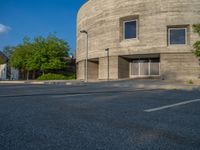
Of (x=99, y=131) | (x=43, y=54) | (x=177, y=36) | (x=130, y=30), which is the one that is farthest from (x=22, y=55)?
(x=99, y=131)

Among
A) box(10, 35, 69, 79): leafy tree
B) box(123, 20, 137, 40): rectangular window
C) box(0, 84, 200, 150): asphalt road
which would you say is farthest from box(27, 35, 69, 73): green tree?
box(0, 84, 200, 150): asphalt road

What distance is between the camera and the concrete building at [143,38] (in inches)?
1086

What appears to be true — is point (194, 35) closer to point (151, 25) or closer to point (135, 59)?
point (151, 25)

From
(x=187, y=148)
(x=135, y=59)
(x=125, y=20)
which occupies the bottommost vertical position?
(x=187, y=148)

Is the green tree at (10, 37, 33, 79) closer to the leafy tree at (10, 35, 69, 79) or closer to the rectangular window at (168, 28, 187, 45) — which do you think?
the leafy tree at (10, 35, 69, 79)

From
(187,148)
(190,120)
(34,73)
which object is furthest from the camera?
(34,73)

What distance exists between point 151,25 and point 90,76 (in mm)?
12202

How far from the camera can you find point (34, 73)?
54.0 metres

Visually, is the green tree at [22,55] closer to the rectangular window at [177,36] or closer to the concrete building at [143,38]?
the concrete building at [143,38]

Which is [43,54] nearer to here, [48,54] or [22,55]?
[48,54]

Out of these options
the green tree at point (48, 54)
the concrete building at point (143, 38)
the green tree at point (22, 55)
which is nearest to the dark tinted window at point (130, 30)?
the concrete building at point (143, 38)

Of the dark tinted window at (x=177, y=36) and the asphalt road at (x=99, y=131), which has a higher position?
the dark tinted window at (x=177, y=36)

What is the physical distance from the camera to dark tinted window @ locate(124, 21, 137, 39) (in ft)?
99.1

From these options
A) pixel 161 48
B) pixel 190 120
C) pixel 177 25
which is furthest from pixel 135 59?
pixel 190 120
